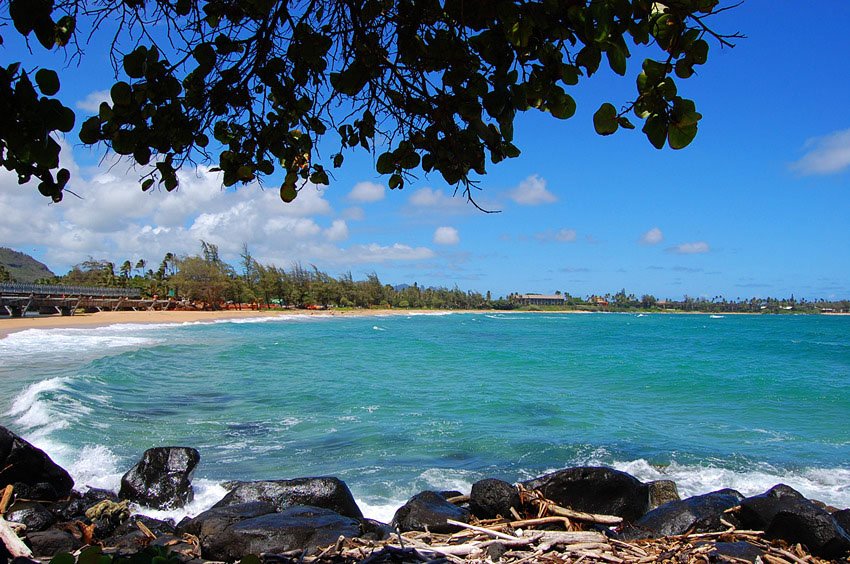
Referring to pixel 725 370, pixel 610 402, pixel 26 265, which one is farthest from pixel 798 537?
pixel 26 265

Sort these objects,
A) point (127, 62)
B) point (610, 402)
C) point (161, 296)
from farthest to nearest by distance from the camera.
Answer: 1. point (161, 296)
2. point (610, 402)
3. point (127, 62)

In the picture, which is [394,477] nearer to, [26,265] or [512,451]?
[512,451]

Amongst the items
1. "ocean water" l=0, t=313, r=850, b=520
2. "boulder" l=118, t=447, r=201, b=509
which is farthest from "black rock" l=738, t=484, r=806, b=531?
"boulder" l=118, t=447, r=201, b=509

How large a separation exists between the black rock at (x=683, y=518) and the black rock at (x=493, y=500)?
38.5 inches

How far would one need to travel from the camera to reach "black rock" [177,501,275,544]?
17.0ft

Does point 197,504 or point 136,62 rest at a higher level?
point 136,62

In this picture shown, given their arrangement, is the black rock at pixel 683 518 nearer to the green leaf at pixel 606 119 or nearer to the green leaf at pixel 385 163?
the green leaf at pixel 385 163

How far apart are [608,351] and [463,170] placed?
3502 cm

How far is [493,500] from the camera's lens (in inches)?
215

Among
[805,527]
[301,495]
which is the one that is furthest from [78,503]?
[805,527]

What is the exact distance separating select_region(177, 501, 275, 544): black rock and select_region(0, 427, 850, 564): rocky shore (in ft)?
0.04

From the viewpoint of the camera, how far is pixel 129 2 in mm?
2639

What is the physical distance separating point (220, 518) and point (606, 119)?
497 cm

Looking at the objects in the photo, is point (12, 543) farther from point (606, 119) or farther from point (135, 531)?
point (606, 119)
